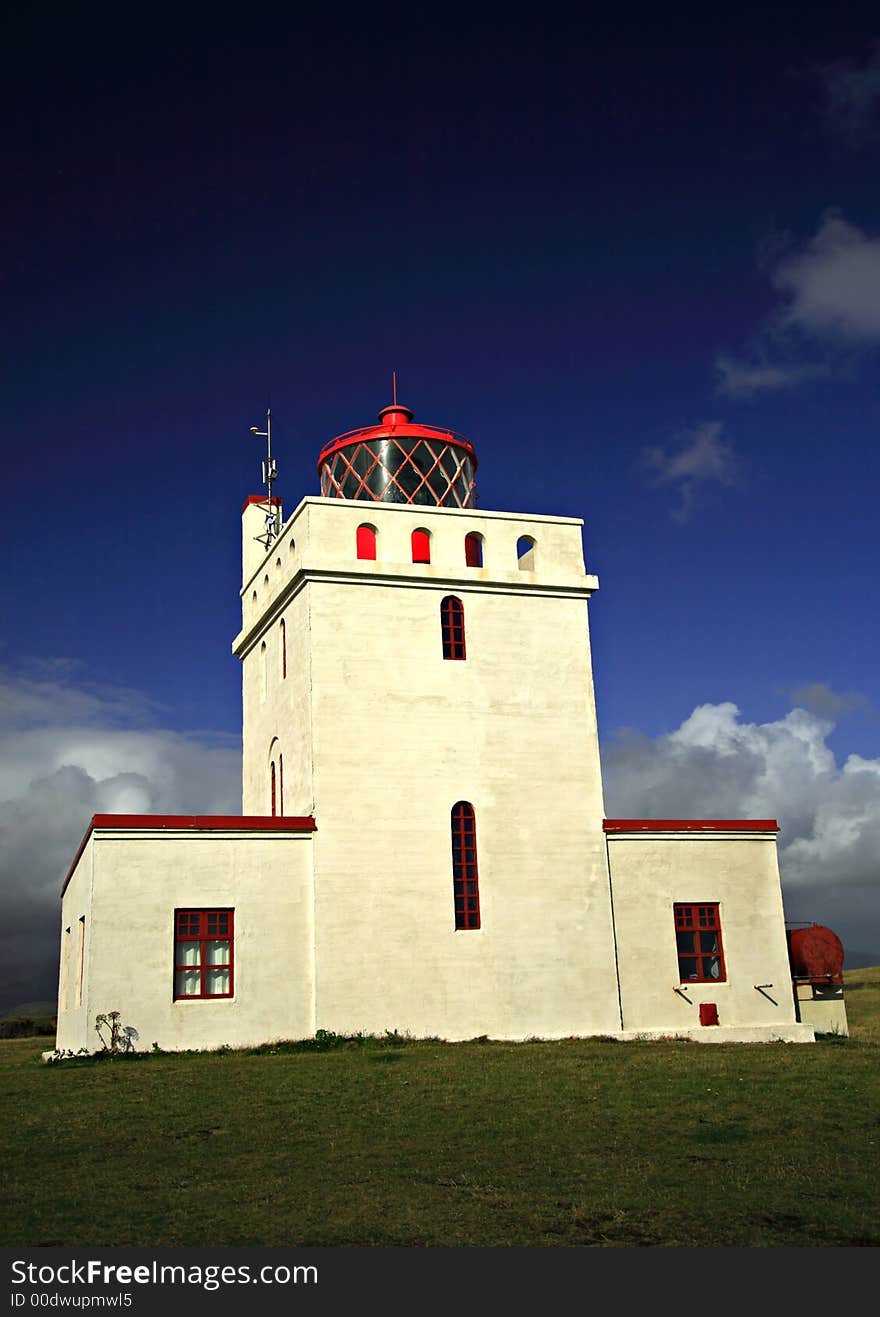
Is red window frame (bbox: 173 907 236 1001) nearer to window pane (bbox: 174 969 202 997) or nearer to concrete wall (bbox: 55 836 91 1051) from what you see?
window pane (bbox: 174 969 202 997)

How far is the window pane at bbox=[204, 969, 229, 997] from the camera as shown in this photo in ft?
77.6

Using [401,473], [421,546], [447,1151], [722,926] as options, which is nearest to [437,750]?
[421,546]

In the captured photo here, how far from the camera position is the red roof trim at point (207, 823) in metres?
23.8

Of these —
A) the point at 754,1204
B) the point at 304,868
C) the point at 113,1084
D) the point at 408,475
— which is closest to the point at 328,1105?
the point at 113,1084

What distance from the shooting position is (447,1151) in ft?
42.1

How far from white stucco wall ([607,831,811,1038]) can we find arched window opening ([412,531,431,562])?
8250 mm

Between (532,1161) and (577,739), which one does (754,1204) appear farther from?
(577,739)

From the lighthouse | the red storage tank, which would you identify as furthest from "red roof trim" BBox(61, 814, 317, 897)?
the red storage tank

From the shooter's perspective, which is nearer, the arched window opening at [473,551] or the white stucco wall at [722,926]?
the white stucco wall at [722,926]

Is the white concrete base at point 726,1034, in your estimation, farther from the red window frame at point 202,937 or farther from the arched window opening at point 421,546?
the arched window opening at point 421,546

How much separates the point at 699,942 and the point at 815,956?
3.91 m

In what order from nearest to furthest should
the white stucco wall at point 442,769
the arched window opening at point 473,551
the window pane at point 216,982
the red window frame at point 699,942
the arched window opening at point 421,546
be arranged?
the window pane at point 216,982, the white stucco wall at point 442,769, the red window frame at point 699,942, the arched window opening at point 421,546, the arched window opening at point 473,551

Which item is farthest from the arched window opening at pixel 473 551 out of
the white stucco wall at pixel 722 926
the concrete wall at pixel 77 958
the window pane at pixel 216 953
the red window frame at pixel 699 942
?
the concrete wall at pixel 77 958

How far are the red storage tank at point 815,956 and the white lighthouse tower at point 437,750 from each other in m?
6.09
